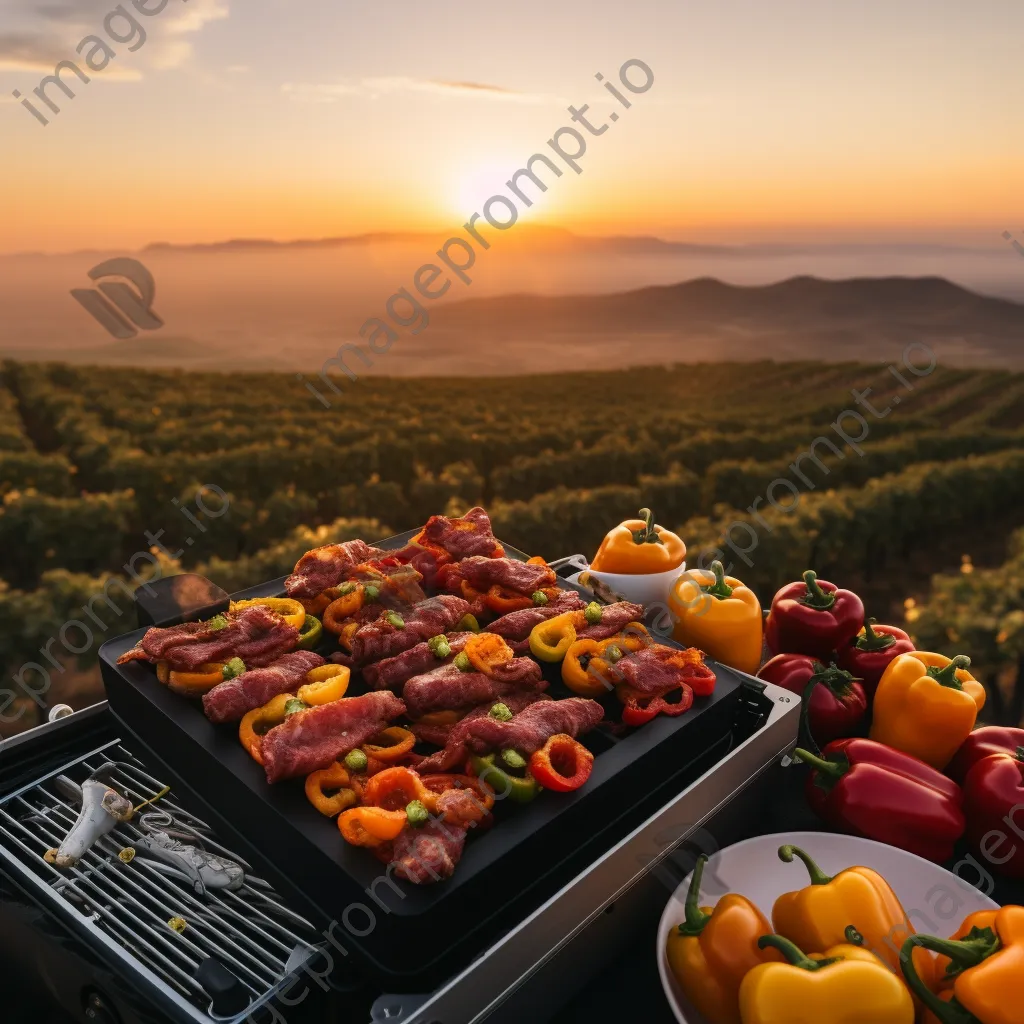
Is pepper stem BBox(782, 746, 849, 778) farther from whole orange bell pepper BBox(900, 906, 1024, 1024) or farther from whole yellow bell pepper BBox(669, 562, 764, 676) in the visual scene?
whole orange bell pepper BBox(900, 906, 1024, 1024)

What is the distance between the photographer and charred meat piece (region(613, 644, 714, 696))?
255 centimetres

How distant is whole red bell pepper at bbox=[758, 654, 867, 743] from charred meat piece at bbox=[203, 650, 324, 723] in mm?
1852

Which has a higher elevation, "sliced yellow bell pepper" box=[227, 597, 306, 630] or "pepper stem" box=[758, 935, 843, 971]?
"sliced yellow bell pepper" box=[227, 597, 306, 630]

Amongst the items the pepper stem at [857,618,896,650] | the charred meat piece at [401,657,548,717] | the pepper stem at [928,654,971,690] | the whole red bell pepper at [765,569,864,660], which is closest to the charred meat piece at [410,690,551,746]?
the charred meat piece at [401,657,548,717]

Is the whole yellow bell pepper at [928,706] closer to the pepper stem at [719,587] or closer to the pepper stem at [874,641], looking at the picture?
the pepper stem at [874,641]

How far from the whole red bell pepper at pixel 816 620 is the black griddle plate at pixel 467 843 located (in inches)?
33.2

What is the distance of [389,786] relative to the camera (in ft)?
6.86

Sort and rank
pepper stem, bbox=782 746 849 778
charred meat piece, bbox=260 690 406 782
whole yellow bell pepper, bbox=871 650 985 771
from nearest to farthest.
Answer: charred meat piece, bbox=260 690 406 782
pepper stem, bbox=782 746 849 778
whole yellow bell pepper, bbox=871 650 985 771

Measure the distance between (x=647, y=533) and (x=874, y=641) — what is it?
1074 mm

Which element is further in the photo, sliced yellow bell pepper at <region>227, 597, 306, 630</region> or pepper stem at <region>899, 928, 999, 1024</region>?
sliced yellow bell pepper at <region>227, 597, 306, 630</region>

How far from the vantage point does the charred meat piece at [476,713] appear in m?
2.42

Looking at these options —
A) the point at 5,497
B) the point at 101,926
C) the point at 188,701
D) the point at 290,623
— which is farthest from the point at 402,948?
the point at 5,497

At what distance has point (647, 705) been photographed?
8.34ft

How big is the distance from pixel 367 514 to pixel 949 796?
35.6ft
